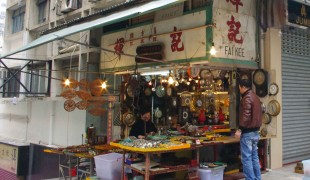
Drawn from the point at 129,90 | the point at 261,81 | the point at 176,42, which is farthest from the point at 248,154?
the point at 129,90

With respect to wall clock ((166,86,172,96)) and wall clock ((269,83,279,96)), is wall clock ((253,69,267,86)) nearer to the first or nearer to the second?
Result: wall clock ((269,83,279,96))

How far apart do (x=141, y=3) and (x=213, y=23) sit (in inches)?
63.8

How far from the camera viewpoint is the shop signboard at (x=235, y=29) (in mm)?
6992

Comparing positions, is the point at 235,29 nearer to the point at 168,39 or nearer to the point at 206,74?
the point at 168,39

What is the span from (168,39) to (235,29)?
1675mm

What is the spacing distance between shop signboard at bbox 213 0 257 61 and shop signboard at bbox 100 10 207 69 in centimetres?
33

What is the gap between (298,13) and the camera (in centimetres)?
826

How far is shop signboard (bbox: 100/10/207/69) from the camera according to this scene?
23.5 ft

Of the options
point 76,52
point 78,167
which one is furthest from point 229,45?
point 76,52

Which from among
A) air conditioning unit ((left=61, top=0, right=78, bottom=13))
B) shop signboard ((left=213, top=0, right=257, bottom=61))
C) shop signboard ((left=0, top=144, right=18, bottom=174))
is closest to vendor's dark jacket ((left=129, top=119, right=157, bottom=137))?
shop signboard ((left=213, top=0, right=257, bottom=61))

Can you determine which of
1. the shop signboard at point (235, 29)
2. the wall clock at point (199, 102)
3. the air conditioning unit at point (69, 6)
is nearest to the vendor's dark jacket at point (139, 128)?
the wall clock at point (199, 102)

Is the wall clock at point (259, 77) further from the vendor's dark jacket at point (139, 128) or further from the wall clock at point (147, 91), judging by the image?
the wall clock at point (147, 91)

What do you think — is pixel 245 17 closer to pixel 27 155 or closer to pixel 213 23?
pixel 213 23

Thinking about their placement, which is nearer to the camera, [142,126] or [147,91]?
[142,126]
